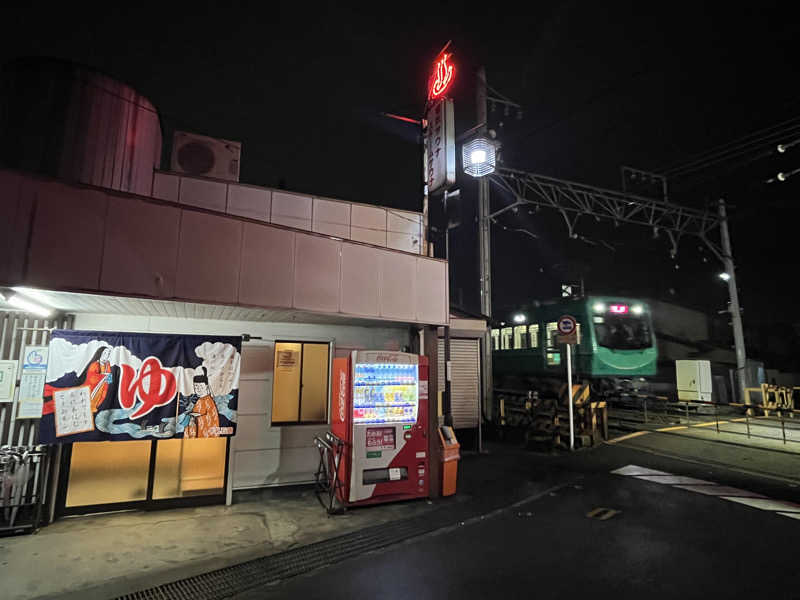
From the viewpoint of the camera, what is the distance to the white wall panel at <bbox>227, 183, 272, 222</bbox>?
8.82 m

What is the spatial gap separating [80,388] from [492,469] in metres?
7.78

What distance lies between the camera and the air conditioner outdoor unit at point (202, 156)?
912cm

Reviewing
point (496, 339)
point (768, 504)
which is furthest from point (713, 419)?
point (768, 504)

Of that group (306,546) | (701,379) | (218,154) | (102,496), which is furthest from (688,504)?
(701,379)

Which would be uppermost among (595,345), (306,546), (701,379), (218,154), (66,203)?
(218,154)

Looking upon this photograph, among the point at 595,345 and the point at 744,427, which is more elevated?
the point at 595,345

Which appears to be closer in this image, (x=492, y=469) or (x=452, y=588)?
(x=452, y=588)

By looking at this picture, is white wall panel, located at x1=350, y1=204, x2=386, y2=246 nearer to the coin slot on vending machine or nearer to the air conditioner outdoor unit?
the air conditioner outdoor unit

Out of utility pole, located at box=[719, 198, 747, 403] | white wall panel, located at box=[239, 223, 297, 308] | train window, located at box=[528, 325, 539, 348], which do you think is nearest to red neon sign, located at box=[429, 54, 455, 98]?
white wall panel, located at box=[239, 223, 297, 308]

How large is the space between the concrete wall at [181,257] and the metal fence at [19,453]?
6.05 ft

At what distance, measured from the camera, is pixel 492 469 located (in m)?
9.15

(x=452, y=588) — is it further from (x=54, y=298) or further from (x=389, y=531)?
(x=54, y=298)

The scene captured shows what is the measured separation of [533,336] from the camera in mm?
18344

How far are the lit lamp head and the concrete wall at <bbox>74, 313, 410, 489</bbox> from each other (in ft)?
21.5
